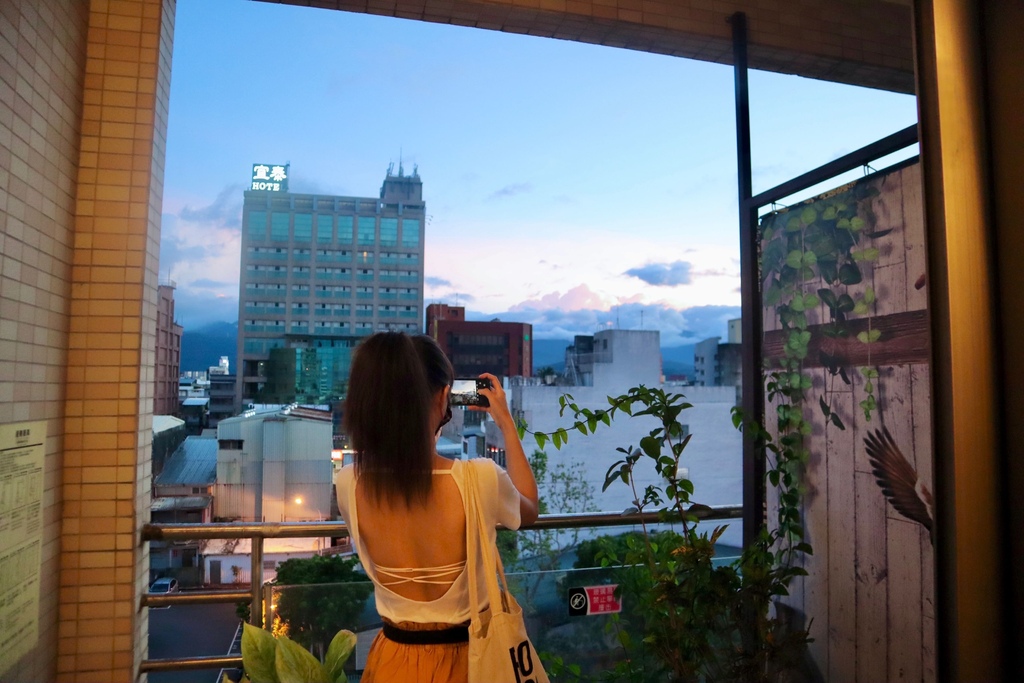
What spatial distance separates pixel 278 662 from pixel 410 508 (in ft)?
1.09

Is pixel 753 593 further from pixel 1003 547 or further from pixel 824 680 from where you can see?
pixel 1003 547

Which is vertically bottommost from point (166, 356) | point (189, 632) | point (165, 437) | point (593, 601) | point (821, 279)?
point (189, 632)

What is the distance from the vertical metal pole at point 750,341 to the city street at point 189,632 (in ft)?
6.03

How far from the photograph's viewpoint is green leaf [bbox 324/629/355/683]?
1100 millimetres

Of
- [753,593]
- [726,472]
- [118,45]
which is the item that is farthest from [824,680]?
[118,45]

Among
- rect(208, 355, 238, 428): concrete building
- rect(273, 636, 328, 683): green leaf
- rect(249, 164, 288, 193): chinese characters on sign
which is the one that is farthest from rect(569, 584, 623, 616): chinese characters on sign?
rect(249, 164, 288, 193): chinese characters on sign

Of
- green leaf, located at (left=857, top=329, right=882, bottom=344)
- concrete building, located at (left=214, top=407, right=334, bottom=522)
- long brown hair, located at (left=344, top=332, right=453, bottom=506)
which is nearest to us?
long brown hair, located at (left=344, top=332, right=453, bottom=506)

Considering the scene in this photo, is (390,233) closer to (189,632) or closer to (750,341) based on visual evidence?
(750,341)

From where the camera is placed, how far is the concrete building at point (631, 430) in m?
2.24

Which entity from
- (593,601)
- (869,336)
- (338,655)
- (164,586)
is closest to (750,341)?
(869,336)

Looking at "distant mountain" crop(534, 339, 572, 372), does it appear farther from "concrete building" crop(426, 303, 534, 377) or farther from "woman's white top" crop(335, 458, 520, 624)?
"woman's white top" crop(335, 458, 520, 624)

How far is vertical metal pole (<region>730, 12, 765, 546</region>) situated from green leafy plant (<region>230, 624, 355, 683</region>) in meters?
1.63

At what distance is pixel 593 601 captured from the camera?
1976mm

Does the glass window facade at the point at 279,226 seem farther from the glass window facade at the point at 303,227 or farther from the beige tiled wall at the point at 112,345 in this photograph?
the beige tiled wall at the point at 112,345
